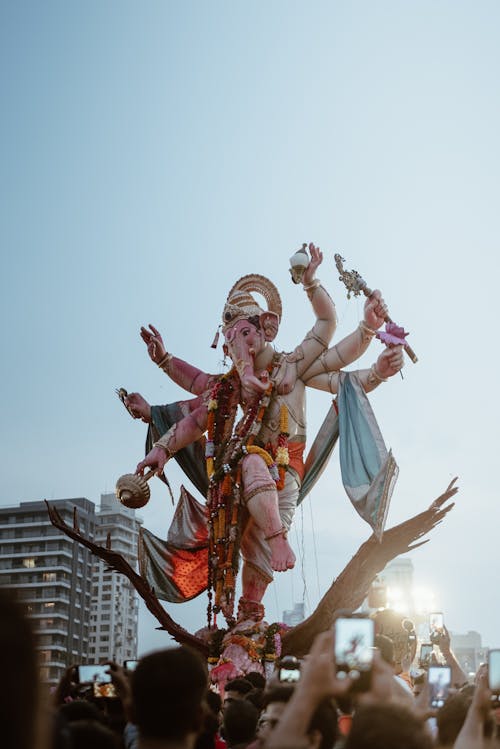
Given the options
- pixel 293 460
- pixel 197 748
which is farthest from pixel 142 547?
pixel 197 748

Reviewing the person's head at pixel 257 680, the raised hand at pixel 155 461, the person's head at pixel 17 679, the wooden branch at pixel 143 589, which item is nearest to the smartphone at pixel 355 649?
the person's head at pixel 17 679

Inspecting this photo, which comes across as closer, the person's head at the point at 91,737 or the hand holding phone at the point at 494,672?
the person's head at the point at 91,737

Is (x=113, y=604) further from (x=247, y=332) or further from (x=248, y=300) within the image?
(x=247, y=332)

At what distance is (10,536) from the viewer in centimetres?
7006

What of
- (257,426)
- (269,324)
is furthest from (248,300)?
(257,426)

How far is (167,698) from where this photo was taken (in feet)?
9.17

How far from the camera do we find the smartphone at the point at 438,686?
4602 mm

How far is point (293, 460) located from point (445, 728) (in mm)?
9165

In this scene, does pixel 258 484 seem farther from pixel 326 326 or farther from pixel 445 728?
pixel 445 728

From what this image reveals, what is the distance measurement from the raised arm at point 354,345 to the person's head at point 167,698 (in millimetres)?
9882

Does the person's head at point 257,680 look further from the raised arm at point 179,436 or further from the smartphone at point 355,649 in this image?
the raised arm at point 179,436

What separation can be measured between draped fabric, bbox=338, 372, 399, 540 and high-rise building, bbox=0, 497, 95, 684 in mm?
54689

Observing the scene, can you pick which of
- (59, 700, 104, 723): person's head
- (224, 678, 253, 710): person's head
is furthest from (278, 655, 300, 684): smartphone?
(59, 700, 104, 723): person's head

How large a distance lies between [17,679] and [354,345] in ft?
37.5
